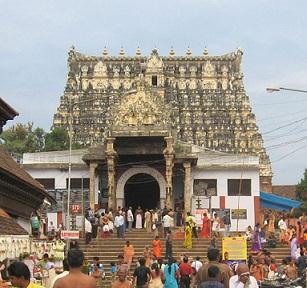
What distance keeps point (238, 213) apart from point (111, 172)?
7430 millimetres

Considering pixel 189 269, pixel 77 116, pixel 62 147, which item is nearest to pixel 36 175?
pixel 189 269

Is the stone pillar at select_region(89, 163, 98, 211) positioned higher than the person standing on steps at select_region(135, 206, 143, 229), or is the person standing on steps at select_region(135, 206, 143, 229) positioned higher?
the stone pillar at select_region(89, 163, 98, 211)

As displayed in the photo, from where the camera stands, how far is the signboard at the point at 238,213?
44500 millimetres

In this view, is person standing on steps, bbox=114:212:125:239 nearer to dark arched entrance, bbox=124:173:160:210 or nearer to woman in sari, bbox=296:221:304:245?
woman in sari, bbox=296:221:304:245

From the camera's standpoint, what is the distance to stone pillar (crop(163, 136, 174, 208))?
4153cm

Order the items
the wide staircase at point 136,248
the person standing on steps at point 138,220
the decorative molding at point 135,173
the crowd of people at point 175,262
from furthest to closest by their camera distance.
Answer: the decorative molding at point 135,173 < the person standing on steps at point 138,220 < the wide staircase at point 136,248 < the crowd of people at point 175,262

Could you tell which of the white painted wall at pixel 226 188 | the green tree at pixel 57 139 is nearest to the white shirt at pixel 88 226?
the white painted wall at pixel 226 188

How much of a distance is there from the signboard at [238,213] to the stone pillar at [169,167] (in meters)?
3.98

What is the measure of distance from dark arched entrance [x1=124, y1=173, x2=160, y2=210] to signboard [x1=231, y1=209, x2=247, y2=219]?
4658mm

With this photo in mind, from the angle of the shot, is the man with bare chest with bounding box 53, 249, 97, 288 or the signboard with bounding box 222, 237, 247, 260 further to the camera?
the signboard with bounding box 222, 237, 247, 260

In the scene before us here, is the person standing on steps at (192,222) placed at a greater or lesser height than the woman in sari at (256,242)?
greater

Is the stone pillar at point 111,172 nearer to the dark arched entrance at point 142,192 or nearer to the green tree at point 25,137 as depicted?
the dark arched entrance at point 142,192

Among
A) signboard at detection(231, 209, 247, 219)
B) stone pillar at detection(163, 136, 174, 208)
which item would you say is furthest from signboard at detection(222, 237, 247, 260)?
signboard at detection(231, 209, 247, 219)

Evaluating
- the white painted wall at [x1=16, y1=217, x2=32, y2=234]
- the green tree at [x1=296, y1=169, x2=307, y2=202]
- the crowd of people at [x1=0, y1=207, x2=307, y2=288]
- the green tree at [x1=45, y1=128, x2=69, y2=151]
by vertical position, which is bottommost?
the crowd of people at [x1=0, y1=207, x2=307, y2=288]
